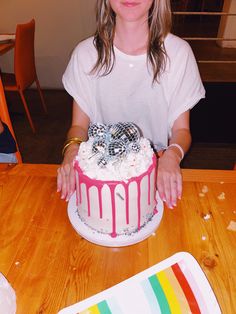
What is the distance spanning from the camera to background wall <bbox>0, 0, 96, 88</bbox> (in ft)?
12.2

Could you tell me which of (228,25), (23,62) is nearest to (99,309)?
(23,62)

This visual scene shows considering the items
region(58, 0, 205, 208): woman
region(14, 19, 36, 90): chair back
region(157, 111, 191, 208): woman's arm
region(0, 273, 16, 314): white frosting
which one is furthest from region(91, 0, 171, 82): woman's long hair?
region(14, 19, 36, 90): chair back

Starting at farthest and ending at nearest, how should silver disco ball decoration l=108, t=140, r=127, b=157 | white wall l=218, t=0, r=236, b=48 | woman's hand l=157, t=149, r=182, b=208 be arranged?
white wall l=218, t=0, r=236, b=48, woman's hand l=157, t=149, r=182, b=208, silver disco ball decoration l=108, t=140, r=127, b=157

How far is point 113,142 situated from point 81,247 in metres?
0.26

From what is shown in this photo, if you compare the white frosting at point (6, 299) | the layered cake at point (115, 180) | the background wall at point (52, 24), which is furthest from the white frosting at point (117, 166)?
the background wall at point (52, 24)

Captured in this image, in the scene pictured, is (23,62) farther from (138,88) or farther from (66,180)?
(66,180)

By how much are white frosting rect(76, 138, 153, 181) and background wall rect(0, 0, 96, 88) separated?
3.42 meters

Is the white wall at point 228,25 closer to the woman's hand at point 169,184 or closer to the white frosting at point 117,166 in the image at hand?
the woman's hand at point 169,184

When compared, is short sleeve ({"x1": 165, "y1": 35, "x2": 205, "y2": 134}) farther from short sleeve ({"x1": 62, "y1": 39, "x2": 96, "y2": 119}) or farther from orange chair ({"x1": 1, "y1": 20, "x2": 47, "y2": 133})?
orange chair ({"x1": 1, "y1": 20, "x2": 47, "y2": 133})

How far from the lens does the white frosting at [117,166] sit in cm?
66

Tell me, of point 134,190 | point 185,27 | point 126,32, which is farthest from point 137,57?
point 185,27

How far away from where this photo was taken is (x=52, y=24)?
3812 millimetres

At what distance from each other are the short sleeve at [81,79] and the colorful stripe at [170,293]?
77 centimetres

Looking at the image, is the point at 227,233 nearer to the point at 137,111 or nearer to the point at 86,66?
the point at 137,111
